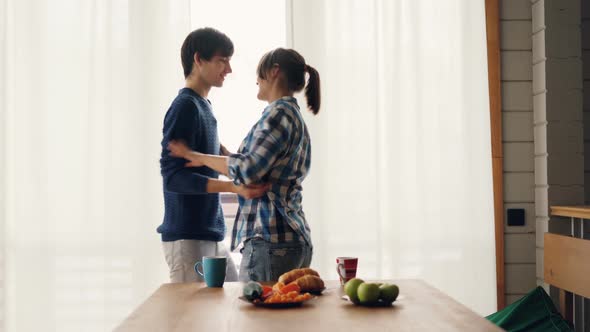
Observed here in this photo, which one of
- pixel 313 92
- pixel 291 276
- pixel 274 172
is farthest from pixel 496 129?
pixel 291 276

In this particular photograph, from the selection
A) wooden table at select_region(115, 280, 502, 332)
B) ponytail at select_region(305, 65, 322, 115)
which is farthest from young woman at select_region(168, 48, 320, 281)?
wooden table at select_region(115, 280, 502, 332)

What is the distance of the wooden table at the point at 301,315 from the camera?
1.48 m

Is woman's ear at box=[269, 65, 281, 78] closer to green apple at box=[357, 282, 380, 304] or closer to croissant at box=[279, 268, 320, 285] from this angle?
croissant at box=[279, 268, 320, 285]

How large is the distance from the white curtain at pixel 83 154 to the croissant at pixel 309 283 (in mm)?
1523

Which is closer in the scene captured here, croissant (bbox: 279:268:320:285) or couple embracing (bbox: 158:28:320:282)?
croissant (bbox: 279:268:320:285)

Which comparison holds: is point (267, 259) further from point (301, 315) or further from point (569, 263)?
point (569, 263)

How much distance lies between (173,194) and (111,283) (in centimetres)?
116

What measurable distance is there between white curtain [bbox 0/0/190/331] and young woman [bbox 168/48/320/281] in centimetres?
110

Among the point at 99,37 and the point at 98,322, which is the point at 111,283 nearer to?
the point at 98,322

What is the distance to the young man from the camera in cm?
222

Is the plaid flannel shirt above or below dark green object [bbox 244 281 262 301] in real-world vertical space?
above

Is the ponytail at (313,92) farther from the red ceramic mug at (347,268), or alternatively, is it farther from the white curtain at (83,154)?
the white curtain at (83,154)

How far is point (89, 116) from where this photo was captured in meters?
3.26

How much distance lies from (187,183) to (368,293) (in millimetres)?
777
